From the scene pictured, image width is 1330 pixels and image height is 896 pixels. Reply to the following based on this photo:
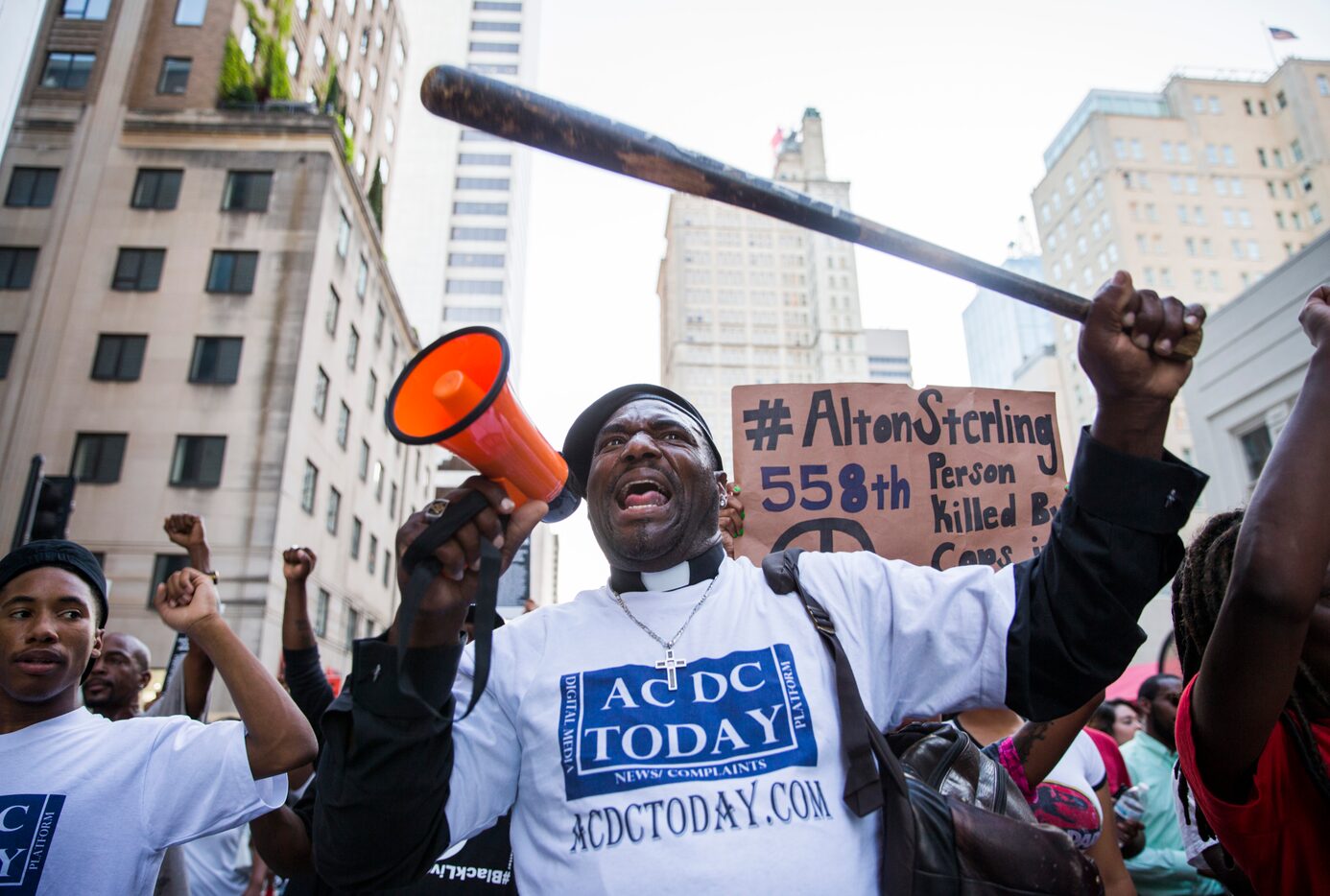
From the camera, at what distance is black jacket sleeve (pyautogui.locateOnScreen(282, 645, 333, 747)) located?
3.82 metres

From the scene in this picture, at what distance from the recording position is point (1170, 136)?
64188 millimetres

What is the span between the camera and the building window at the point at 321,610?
23.8 meters

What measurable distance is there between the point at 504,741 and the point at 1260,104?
7894 centimetres

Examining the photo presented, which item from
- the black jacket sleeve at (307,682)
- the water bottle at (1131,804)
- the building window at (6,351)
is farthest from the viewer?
the building window at (6,351)

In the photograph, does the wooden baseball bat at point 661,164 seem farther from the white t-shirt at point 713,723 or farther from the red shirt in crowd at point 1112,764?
the red shirt in crowd at point 1112,764

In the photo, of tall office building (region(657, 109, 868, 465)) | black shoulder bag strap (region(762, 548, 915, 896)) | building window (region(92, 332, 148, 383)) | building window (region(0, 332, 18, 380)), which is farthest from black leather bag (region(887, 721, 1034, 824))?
tall office building (region(657, 109, 868, 465))

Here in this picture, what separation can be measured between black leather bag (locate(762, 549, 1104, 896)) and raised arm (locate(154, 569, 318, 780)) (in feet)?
5.40

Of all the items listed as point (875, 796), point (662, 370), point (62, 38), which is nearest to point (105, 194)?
point (62, 38)

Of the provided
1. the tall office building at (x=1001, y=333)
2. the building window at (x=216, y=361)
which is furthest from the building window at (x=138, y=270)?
the tall office building at (x=1001, y=333)

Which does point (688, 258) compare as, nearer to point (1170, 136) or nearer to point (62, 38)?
point (1170, 136)

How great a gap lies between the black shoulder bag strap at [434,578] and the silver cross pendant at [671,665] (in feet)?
1.50

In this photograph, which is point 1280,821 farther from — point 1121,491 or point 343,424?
point 343,424

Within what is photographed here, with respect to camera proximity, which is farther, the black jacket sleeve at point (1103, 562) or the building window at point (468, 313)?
the building window at point (468, 313)

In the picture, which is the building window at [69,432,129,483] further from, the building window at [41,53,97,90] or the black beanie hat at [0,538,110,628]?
the black beanie hat at [0,538,110,628]
